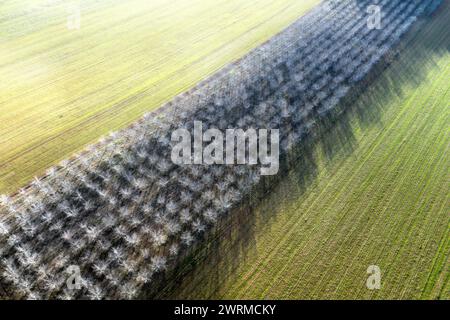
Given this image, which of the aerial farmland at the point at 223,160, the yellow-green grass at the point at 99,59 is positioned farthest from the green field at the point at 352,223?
the yellow-green grass at the point at 99,59

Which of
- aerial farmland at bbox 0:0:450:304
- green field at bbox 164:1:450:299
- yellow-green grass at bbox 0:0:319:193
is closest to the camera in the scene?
green field at bbox 164:1:450:299

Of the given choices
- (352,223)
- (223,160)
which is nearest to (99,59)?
(223,160)

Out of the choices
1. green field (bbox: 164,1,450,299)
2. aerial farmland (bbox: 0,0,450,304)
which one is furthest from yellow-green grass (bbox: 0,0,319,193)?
green field (bbox: 164,1,450,299)

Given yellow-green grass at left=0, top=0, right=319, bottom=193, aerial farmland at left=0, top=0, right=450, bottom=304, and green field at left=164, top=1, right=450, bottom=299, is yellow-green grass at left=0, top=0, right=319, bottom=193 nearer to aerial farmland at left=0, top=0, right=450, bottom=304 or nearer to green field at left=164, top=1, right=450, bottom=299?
aerial farmland at left=0, top=0, right=450, bottom=304

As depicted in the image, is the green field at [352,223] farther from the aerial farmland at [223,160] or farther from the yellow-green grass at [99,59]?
the yellow-green grass at [99,59]

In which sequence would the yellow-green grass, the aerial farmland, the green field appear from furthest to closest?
the yellow-green grass < the aerial farmland < the green field

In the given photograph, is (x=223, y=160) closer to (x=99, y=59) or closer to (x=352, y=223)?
(x=352, y=223)
